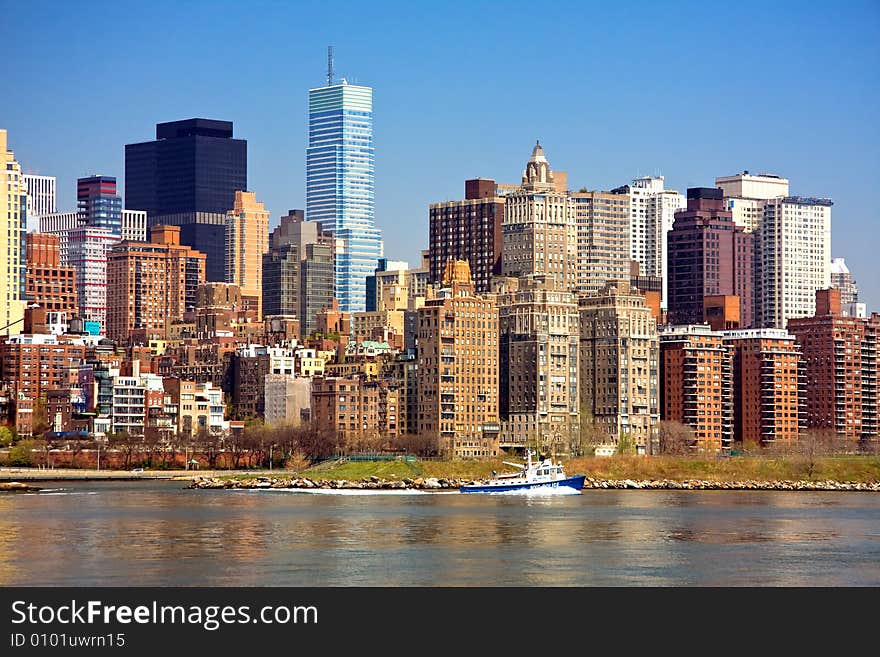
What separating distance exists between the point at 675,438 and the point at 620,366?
10.5 metres

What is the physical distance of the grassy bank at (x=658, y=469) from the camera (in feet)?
502

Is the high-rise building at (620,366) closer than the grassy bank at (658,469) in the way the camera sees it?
No

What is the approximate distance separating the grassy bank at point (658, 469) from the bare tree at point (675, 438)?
23382 millimetres

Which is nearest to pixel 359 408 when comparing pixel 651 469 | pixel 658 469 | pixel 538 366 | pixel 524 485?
pixel 538 366

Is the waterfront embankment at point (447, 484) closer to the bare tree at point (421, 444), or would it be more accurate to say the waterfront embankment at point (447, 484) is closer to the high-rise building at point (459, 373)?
the bare tree at point (421, 444)

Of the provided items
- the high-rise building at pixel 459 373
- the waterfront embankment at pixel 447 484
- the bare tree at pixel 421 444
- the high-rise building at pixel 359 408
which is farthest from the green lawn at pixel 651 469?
the high-rise building at pixel 359 408

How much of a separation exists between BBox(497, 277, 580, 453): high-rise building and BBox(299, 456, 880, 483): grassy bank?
2397 cm

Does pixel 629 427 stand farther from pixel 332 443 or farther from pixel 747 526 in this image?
pixel 747 526

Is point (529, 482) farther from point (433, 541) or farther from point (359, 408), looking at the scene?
point (359, 408)

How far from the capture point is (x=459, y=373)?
184125 mm

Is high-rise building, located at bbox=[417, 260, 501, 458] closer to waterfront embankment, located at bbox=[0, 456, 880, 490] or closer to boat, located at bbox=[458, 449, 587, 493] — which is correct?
waterfront embankment, located at bbox=[0, 456, 880, 490]

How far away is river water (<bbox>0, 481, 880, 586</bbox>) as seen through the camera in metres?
65.4
